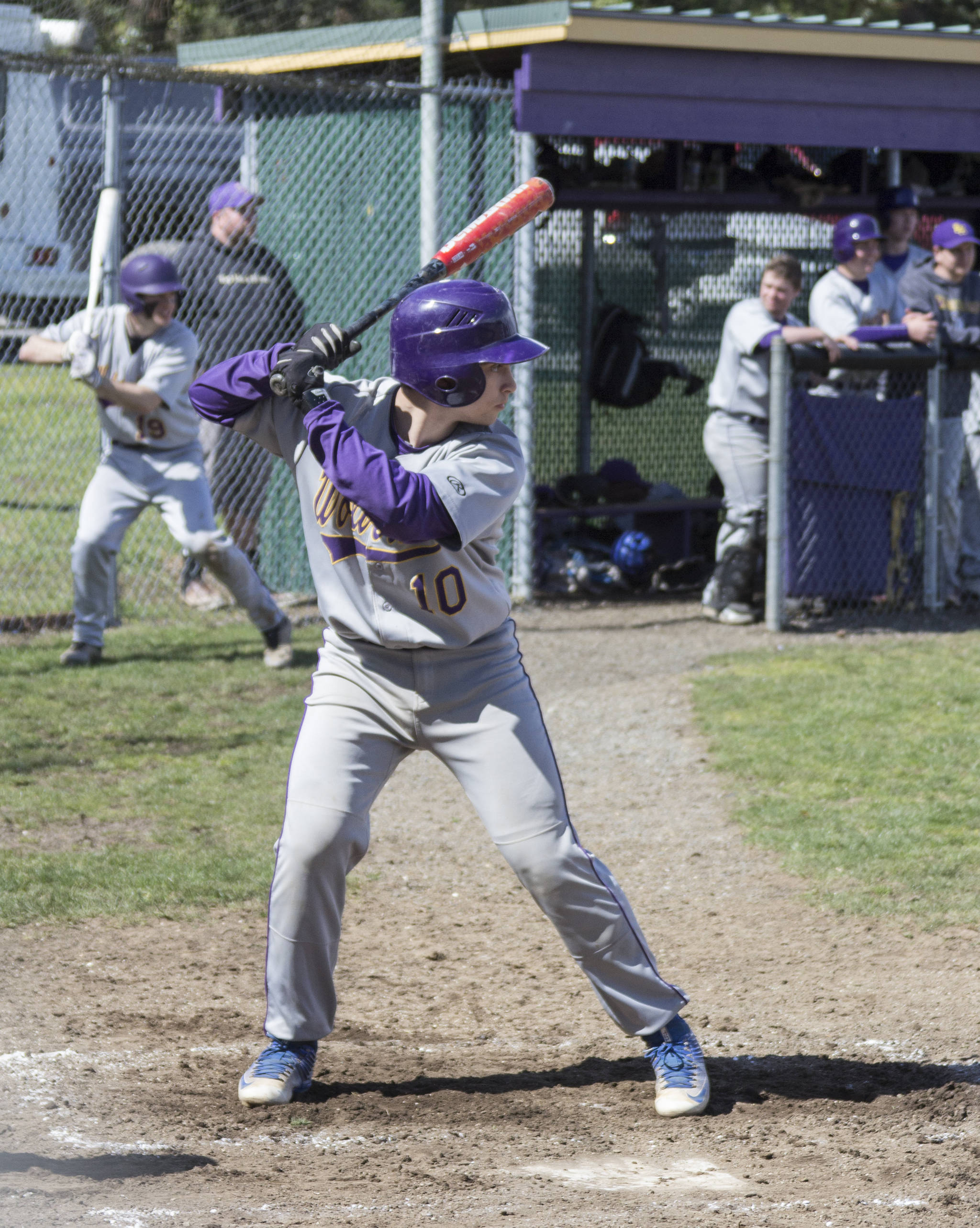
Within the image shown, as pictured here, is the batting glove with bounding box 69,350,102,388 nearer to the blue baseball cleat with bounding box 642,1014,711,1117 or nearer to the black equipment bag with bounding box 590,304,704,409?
the black equipment bag with bounding box 590,304,704,409

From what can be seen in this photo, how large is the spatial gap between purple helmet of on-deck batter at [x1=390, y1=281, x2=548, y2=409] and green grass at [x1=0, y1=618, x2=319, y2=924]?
7.13 ft

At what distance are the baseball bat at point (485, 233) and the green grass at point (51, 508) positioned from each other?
5298 millimetres

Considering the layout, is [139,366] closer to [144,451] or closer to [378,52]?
[144,451]

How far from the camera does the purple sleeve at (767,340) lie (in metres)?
8.63

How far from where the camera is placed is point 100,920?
4.82m

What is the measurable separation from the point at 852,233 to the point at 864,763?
12.7ft

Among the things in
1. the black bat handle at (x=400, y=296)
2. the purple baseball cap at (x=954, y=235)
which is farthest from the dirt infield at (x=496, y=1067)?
the purple baseball cap at (x=954, y=235)

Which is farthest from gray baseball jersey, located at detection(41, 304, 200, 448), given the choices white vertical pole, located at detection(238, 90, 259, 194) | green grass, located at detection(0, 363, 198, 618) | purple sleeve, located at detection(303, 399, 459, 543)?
purple sleeve, located at detection(303, 399, 459, 543)

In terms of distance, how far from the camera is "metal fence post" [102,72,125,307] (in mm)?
8203

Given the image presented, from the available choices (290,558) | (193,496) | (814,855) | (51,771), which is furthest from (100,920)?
(290,558)

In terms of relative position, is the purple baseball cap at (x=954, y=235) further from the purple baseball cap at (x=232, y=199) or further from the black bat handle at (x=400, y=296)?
the black bat handle at (x=400, y=296)

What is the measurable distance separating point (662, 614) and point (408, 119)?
329 centimetres

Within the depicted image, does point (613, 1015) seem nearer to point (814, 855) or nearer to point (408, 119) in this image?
point (814, 855)

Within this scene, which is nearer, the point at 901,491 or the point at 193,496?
the point at 193,496
